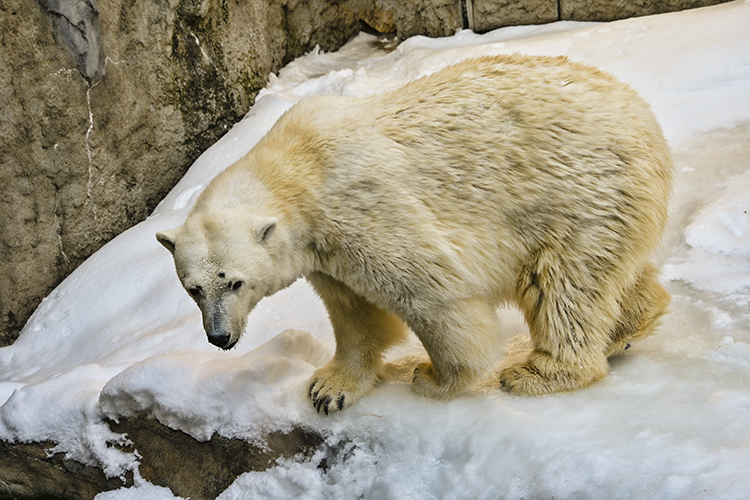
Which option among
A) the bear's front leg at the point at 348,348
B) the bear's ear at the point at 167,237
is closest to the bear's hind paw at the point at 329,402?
the bear's front leg at the point at 348,348

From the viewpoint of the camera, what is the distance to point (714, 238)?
3.76 m

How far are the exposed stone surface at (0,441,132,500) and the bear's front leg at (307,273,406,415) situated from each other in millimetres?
1288

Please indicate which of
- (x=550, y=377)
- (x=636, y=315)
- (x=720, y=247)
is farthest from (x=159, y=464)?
(x=720, y=247)

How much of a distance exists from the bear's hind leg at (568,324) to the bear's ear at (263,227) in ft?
3.95

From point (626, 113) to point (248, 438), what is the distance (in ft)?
7.78

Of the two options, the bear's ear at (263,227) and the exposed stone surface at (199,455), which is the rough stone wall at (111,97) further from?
the bear's ear at (263,227)

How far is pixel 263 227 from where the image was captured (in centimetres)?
269

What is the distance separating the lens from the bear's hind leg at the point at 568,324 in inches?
116

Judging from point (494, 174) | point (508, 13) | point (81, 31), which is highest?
point (81, 31)

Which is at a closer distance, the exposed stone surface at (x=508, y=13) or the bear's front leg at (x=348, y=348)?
the bear's front leg at (x=348, y=348)

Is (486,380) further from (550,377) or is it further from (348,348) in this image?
(348,348)

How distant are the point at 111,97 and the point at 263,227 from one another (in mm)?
3371

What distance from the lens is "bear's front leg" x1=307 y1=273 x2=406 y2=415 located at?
3.13 metres

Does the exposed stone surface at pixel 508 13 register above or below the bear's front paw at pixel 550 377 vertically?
above
